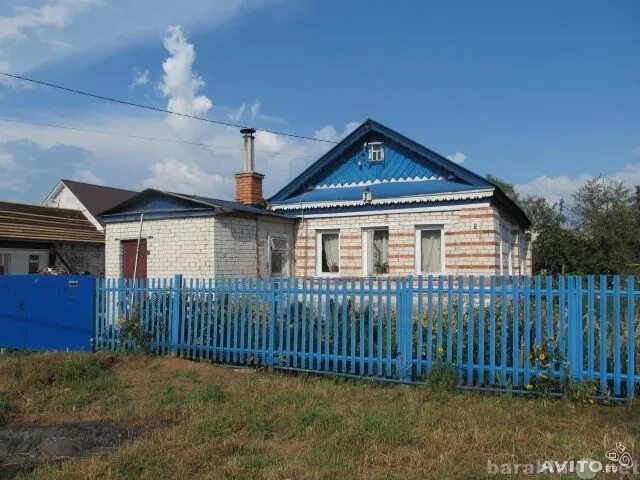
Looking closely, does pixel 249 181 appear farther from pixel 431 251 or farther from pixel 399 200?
pixel 431 251

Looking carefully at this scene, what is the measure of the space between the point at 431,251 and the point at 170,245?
606 centimetres

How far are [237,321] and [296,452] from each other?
4.03 metres

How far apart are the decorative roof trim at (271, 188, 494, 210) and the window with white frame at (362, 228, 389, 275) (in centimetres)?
73

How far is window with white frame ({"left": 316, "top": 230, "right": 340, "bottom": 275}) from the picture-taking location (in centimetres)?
1382

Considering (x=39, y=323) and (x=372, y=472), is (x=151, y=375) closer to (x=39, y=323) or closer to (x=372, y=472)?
(x=39, y=323)

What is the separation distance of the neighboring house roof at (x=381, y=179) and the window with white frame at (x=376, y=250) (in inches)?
28.1

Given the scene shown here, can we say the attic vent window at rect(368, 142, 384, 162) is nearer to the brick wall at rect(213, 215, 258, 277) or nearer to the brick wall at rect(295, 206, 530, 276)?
the brick wall at rect(295, 206, 530, 276)

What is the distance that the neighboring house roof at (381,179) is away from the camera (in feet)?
40.1

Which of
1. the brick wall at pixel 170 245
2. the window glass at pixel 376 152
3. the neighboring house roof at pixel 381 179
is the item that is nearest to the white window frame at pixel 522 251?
the neighboring house roof at pixel 381 179

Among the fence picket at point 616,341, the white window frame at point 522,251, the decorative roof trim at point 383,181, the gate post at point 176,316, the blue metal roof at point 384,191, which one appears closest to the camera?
the fence picket at point 616,341

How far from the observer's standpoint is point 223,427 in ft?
17.9

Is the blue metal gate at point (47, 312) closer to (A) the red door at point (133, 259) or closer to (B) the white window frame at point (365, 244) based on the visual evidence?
(A) the red door at point (133, 259)

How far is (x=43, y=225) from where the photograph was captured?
20.1 meters

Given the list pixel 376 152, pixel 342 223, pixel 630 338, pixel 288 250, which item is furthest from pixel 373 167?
pixel 630 338
